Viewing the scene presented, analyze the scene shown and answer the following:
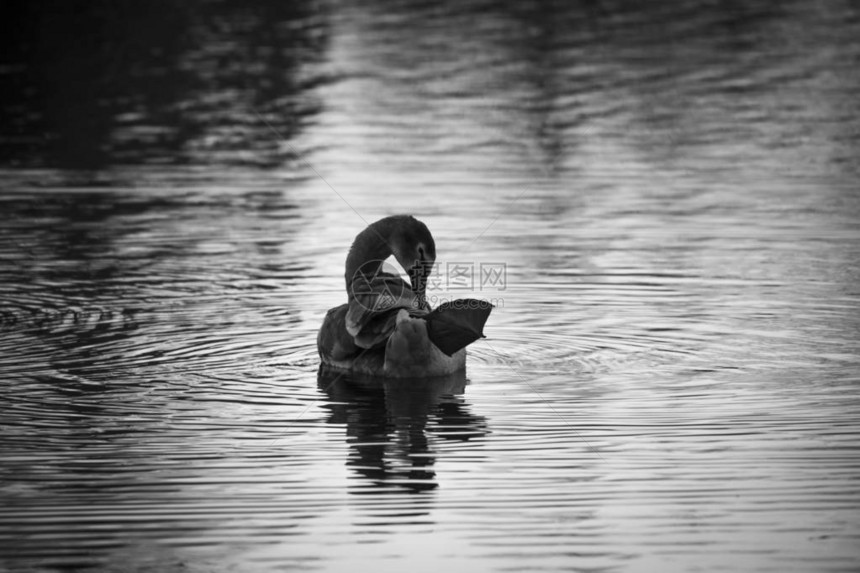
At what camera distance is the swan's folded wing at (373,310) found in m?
9.53

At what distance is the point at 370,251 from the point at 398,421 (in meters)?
2.01

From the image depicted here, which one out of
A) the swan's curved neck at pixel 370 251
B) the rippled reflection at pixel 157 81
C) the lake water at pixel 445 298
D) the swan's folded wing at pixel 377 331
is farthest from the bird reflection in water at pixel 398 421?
the rippled reflection at pixel 157 81

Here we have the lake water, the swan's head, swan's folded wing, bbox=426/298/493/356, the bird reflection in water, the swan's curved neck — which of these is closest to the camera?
the lake water

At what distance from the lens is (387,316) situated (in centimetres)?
958

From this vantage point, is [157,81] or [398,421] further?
[157,81]

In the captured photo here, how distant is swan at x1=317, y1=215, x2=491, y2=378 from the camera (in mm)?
9438

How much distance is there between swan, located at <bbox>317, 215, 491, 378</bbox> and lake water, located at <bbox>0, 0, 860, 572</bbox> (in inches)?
9.2

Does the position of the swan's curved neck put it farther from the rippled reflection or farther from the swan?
the rippled reflection

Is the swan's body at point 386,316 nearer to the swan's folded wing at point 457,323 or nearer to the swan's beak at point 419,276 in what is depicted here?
the swan's beak at point 419,276

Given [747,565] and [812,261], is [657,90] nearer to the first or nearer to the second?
[812,261]

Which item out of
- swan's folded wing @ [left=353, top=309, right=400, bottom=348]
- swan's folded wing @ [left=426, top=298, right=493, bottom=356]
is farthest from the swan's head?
swan's folded wing @ [left=426, top=298, right=493, bottom=356]

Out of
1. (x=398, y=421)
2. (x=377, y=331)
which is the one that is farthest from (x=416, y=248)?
(x=398, y=421)

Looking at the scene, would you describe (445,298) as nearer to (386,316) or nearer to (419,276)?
(419,276)

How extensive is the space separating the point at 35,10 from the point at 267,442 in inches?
1099
